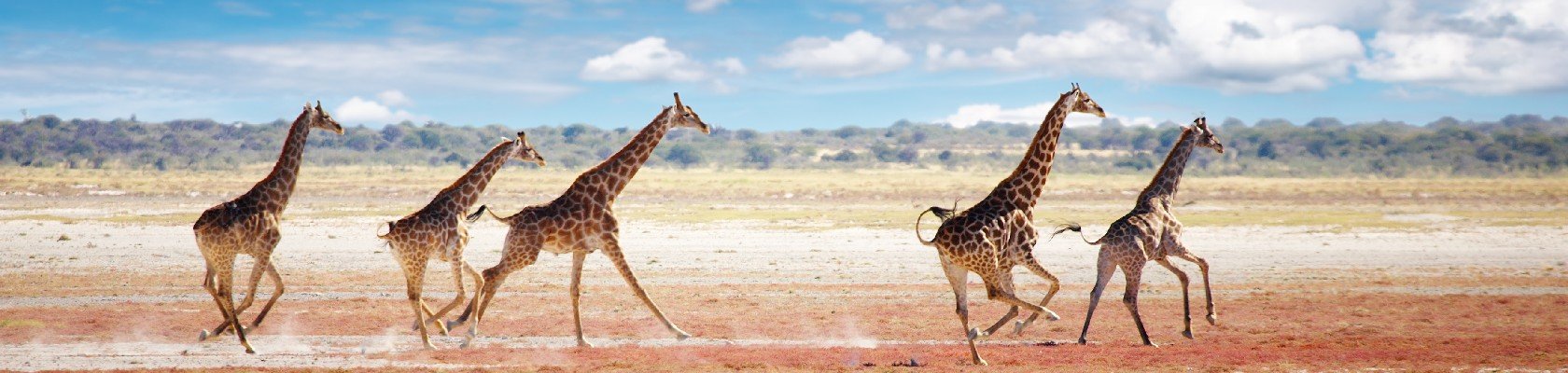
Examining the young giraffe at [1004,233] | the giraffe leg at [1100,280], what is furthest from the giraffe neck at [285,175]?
the giraffe leg at [1100,280]

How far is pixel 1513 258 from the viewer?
24.7 metres

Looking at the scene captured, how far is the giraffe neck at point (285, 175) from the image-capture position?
12953 mm

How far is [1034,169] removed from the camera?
1227 cm

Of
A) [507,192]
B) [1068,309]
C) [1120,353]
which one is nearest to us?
[1120,353]

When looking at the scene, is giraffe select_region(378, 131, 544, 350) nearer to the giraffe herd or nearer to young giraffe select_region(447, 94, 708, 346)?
the giraffe herd

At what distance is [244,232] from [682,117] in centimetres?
454

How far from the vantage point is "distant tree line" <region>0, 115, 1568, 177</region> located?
105625 millimetres

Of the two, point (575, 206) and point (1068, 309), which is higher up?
point (575, 206)

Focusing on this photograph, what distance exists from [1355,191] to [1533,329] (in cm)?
4759

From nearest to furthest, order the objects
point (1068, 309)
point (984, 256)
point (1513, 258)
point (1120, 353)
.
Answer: point (984, 256)
point (1120, 353)
point (1068, 309)
point (1513, 258)

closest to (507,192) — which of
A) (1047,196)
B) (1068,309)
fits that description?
(1047,196)

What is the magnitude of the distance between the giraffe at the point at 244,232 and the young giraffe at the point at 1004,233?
6.66m

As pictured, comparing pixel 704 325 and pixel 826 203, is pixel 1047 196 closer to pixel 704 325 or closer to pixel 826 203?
pixel 826 203

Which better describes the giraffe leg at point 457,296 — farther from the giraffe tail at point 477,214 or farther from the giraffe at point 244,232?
the giraffe at point 244,232
